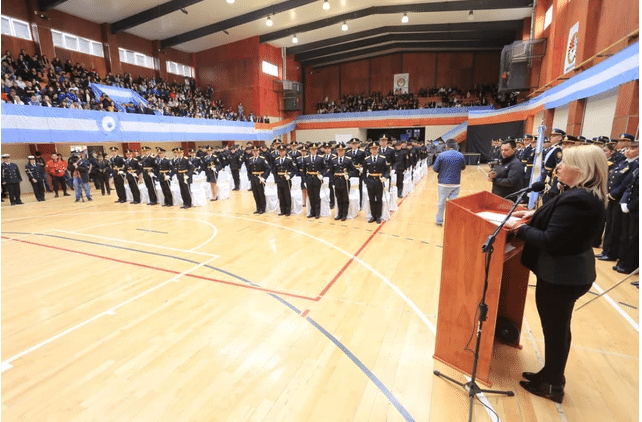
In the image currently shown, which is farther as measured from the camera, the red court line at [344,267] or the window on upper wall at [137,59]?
the window on upper wall at [137,59]

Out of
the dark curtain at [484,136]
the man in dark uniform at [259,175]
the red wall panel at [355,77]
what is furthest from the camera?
the red wall panel at [355,77]

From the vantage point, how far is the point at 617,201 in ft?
15.0

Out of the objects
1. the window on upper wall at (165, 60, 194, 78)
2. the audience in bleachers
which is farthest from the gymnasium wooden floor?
the window on upper wall at (165, 60, 194, 78)

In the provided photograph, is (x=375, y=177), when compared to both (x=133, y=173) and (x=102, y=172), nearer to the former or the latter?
(x=133, y=173)

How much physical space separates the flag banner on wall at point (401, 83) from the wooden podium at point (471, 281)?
28.3 m

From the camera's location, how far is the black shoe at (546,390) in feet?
7.48

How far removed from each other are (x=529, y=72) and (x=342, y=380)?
19601 millimetres

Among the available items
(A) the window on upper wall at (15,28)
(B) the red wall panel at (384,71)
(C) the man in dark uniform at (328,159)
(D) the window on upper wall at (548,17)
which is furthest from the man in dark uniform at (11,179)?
(B) the red wall panel at (384,71)

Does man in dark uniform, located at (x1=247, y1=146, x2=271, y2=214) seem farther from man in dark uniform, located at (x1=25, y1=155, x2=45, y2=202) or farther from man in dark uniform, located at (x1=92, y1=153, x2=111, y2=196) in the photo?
man in dark uniform, located at (x1=25, y1=155, x2=45, y2=202)

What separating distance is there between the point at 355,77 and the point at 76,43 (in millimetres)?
20552

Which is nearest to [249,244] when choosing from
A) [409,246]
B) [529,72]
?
[409,246]

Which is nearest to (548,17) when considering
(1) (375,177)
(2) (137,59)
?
(1) (375,177)

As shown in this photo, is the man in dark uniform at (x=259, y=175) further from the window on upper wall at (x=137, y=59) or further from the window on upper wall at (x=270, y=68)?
the window on upper wall at (x=270, y=68)

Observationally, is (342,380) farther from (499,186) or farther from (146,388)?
(499,186)
